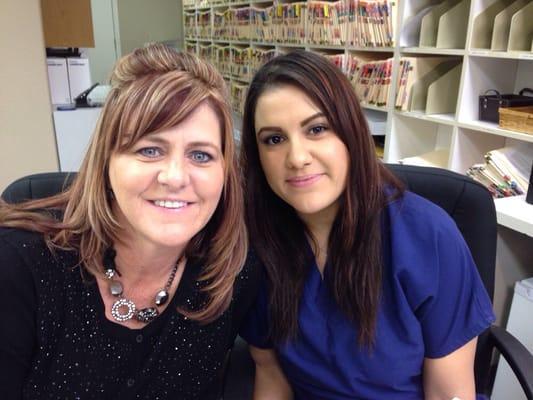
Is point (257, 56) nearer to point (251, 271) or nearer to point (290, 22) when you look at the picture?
point (290, 22)

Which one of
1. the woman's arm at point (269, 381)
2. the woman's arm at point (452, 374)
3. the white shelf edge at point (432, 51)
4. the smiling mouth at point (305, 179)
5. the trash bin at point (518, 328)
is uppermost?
the white shelf edge at point (432, 51)

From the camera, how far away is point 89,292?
0.88 metres

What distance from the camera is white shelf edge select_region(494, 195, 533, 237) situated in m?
1.48

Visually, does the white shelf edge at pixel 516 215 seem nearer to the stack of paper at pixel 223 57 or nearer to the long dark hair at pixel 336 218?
the long dark hair at pixel 336 218

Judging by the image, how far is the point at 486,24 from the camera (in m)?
1.79

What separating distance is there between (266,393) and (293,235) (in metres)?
0.40

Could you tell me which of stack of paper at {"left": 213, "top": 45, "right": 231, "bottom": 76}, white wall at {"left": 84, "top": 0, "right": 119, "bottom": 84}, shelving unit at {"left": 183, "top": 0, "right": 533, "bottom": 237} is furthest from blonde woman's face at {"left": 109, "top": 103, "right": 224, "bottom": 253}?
white wall at {"left": 84, "top": 0, "right": 119, "bottom": 84}

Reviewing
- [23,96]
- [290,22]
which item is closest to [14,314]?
[23,96]

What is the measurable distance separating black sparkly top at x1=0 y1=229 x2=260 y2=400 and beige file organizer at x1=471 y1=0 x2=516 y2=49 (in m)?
1.54

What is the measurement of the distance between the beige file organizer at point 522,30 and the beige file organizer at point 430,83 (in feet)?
1.37

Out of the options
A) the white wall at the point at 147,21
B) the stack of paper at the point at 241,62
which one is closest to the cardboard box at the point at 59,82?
the stack of paper at the point at 241,62

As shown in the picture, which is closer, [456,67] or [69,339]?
[69,339]

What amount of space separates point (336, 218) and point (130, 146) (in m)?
0.48

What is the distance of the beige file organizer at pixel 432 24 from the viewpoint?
79.9 inches
